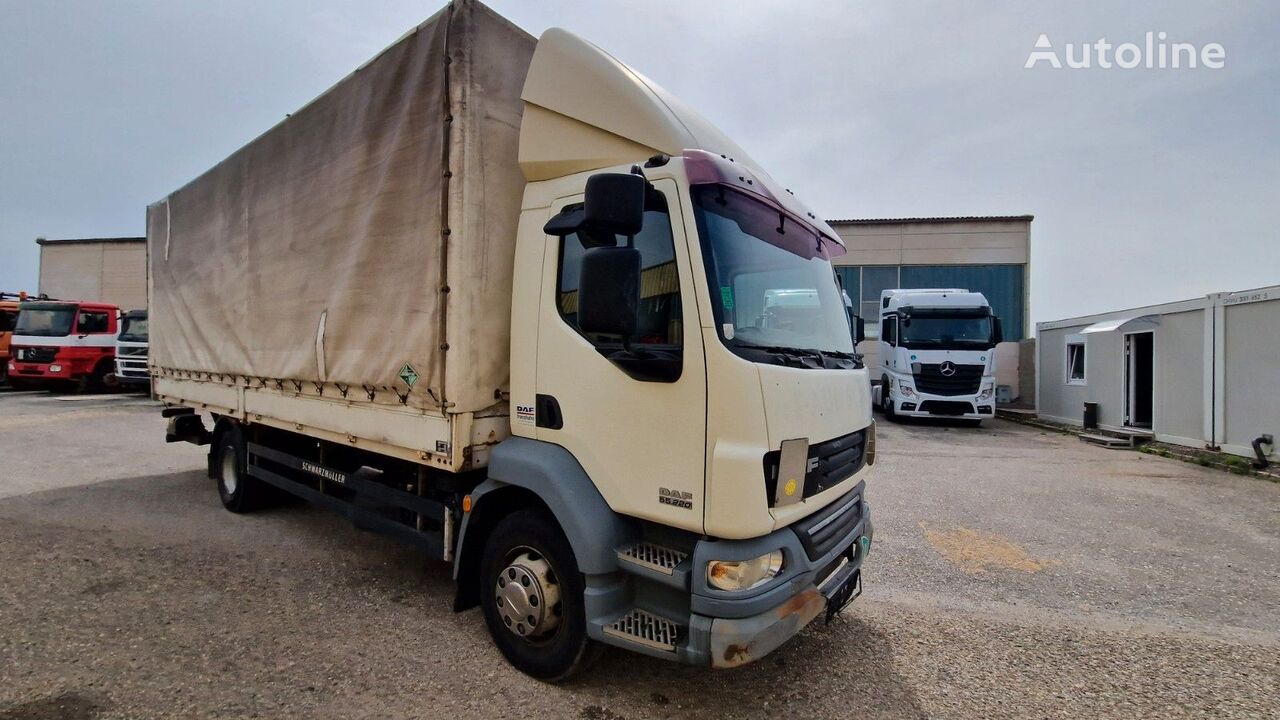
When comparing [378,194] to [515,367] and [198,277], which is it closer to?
[515,367]

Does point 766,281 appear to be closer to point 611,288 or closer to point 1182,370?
point 611,288

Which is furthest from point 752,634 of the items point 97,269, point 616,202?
point 97,269

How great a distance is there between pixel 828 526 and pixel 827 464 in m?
Result: 0.31

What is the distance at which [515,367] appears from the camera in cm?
309

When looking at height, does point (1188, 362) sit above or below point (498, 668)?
above

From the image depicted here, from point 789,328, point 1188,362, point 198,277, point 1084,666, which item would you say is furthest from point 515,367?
point 1188,362

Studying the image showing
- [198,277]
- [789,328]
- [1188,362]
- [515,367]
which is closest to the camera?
[789,328]

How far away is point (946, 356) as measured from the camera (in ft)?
42.3

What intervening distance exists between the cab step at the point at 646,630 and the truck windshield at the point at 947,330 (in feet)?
40.5

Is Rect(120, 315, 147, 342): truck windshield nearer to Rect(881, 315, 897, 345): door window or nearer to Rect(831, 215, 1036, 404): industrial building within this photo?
Rect(881, 315, 897, 345): door window

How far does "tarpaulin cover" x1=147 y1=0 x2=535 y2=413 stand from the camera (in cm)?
302

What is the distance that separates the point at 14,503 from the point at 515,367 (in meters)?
6.32

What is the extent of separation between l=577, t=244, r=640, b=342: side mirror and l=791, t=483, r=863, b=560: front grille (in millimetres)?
1234

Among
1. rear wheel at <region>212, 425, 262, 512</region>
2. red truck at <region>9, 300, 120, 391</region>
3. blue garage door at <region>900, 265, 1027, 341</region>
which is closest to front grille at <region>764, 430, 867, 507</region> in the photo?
rear wheel at <region>212, 425, 262, 512</region>
